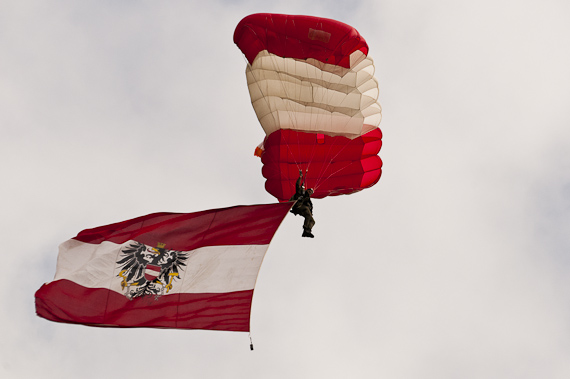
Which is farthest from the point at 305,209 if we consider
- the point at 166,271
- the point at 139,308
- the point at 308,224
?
the point at 139,308

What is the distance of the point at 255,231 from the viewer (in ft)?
37.6

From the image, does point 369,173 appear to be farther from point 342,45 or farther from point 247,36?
point 247,36

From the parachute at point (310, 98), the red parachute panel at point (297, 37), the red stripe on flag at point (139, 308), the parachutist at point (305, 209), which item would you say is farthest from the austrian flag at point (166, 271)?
the red parachute panel at point (297, 37)

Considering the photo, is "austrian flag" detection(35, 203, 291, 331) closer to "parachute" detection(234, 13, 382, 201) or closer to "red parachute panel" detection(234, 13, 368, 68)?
"parachute" detection(234, 13, 382, 201)

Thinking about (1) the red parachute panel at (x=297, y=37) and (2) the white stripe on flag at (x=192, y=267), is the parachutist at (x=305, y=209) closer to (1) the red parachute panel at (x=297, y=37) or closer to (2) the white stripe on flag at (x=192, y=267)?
(2) the white stripe on flag at (x=192, y=267)

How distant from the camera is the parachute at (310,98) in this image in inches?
521

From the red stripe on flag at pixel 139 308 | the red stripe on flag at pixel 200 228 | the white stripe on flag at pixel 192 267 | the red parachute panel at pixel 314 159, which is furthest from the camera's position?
the red parachute panel at pixel 314 159

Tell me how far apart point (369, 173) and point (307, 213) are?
2857mm

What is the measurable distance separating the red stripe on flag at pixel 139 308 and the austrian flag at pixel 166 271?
15 millimetres

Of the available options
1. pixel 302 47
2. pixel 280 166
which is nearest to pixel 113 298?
pixel 280 166

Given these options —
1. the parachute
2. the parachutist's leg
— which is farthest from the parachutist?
the parachute

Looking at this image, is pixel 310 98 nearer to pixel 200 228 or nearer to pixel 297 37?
pixel 297 37

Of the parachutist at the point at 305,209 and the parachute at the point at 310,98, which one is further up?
the parachute at the point at 310,98

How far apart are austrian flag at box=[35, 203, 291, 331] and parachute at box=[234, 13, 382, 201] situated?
9.44 ft
